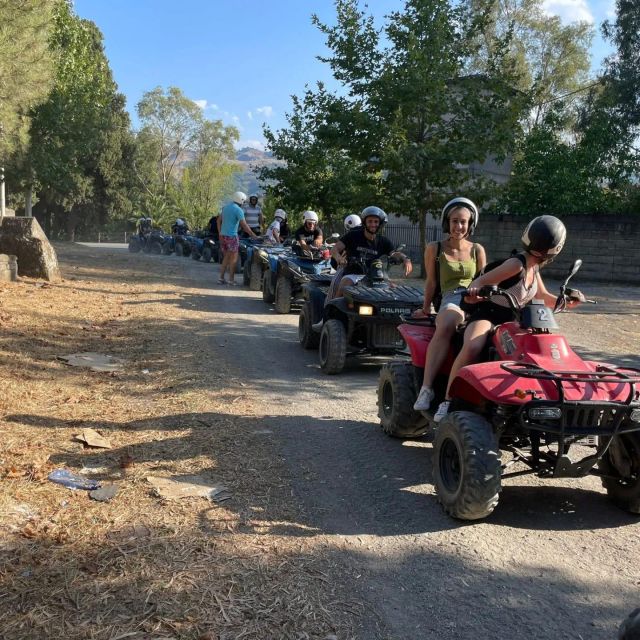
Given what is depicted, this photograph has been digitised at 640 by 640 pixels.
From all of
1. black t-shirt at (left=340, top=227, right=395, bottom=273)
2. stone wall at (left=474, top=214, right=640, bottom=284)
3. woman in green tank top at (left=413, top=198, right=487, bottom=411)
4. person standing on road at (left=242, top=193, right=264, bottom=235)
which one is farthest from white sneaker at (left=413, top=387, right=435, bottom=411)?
stone wall at (left=474, top=214, right=640, bottom=284)

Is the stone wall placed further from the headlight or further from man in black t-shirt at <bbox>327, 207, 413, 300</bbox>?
the headlight

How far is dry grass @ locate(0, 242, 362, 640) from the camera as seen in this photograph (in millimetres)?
Answer: 3043

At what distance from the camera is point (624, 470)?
4.19 metres

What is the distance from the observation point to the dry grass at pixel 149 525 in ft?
9.98

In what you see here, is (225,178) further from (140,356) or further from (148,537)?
(148,537)

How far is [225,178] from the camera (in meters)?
77.1

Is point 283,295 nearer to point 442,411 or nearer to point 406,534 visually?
point 442,411

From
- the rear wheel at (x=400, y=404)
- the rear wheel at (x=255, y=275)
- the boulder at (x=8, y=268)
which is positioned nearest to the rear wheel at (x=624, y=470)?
the rear wheel at (x=400, y=404)

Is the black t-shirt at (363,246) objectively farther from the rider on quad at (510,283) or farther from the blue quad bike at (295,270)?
the rider on quad at (510,283)

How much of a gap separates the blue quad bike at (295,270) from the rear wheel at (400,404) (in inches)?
259

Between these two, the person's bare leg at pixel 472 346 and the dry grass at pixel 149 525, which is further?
the person's bare leg at pixel 472 346

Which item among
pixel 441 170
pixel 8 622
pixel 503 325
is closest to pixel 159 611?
pixel 8 622

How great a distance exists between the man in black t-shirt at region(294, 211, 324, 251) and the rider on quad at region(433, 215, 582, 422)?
8.00 metres

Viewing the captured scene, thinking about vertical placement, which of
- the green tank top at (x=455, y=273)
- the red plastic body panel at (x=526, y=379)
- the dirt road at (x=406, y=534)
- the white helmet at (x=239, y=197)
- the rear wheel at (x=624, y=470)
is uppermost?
the white helmet at (x=239, y=197)
